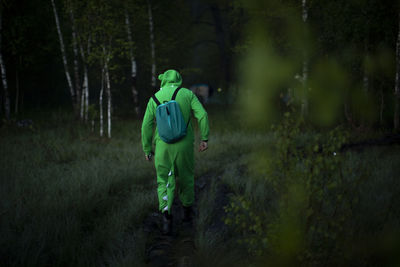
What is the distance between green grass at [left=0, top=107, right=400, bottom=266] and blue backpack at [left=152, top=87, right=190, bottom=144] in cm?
118

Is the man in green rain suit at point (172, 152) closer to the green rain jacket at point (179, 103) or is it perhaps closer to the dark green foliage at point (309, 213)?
the green rain jacket at point (179, 103)

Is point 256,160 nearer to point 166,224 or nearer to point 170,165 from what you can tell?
point 170,165

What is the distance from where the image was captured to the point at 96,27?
9.86 metres

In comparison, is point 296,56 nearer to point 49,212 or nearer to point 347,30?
point 347,30

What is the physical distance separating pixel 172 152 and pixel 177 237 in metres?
1.17

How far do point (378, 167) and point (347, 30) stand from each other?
5901mm

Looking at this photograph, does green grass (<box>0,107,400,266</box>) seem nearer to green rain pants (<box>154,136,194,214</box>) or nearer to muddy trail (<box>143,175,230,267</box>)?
muddy trail (<box>143,175,230,267</box>)

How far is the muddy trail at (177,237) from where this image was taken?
3076 millimetres

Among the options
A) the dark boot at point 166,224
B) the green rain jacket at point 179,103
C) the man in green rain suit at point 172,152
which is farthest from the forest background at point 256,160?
the green rain jacket at point 179,103

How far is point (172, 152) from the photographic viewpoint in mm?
3881

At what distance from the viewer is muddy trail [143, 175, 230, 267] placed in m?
3.08

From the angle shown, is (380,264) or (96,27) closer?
(380,264)

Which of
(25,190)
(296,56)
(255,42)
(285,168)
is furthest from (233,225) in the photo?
(255,42)

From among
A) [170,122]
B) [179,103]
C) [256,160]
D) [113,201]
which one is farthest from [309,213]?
[256,160]
